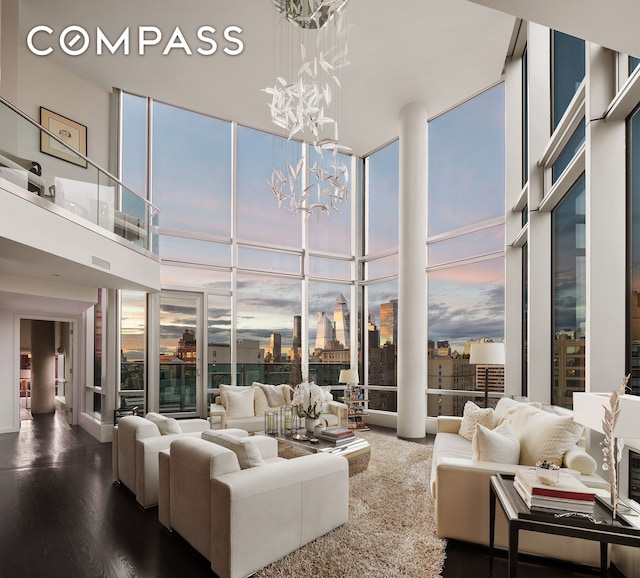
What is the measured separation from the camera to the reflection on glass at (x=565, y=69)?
439 centimetres

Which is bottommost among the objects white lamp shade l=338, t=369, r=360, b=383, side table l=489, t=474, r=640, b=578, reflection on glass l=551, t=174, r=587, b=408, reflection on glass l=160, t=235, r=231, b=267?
white lamp shade l=338, t=369, r=360, b=383

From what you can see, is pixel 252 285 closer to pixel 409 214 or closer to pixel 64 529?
pixel 409 214

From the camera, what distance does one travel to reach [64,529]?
3.60 metres

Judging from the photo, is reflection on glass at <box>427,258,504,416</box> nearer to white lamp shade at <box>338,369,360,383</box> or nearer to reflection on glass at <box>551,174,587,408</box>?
white lamp shade at <box>338,369,360,383</box>

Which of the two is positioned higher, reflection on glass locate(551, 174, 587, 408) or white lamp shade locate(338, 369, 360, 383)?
reflection on glass locate(551, 174, 587, 408)

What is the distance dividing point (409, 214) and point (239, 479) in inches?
233

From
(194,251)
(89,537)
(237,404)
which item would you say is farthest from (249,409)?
(89,537)

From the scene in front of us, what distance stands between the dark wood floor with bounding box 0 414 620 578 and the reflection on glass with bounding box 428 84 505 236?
564 centimetres

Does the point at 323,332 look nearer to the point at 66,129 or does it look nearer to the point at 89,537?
the point at 66,129

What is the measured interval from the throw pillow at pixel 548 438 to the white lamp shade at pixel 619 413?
0.82 metres

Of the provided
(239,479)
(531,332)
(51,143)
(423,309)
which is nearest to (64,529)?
(239,479)

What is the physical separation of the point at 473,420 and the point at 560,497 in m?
2.52

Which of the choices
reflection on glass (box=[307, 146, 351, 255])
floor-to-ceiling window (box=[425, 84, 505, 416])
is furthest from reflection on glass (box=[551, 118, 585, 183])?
reflection on glass (box=[307, 146, 351, 255])

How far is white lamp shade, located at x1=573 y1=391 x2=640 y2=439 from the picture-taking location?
2178mm
